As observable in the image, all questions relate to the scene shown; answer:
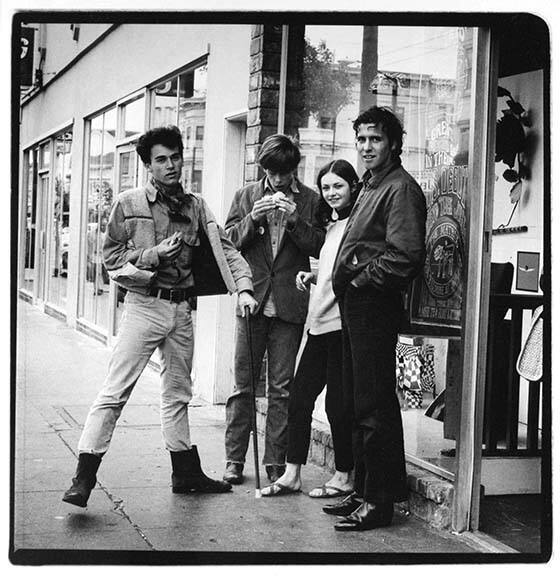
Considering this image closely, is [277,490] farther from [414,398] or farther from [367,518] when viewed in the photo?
[414,398]

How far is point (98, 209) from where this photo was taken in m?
12.0

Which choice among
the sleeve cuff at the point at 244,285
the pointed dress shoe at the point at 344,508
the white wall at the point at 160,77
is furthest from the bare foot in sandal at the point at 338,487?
the white wall at the point at 160,77

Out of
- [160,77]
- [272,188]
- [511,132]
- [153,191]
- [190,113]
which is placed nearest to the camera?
[153,191]

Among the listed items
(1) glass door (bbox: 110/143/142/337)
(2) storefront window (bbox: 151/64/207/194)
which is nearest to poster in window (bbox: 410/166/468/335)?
(2) storefront window (bbox: 151/64/207/194)

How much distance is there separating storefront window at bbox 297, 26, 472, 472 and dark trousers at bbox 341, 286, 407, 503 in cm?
36

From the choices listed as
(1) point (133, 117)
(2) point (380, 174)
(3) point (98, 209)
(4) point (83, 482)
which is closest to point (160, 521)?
(4) point (83, 482)

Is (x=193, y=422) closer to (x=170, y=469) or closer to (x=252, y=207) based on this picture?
(x=170, y=469)

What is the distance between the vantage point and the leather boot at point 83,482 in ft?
17.2

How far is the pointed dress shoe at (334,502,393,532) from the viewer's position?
5133 millimetres

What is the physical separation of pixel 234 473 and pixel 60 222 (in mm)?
8609

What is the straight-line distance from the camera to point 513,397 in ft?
18.5

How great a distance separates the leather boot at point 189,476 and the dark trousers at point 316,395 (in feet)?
1.47

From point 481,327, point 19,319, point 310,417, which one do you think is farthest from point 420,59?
point 19,319

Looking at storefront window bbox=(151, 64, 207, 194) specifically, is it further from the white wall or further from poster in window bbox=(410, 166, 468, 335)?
poster in window bbox=(410, 166, 468, 335)
